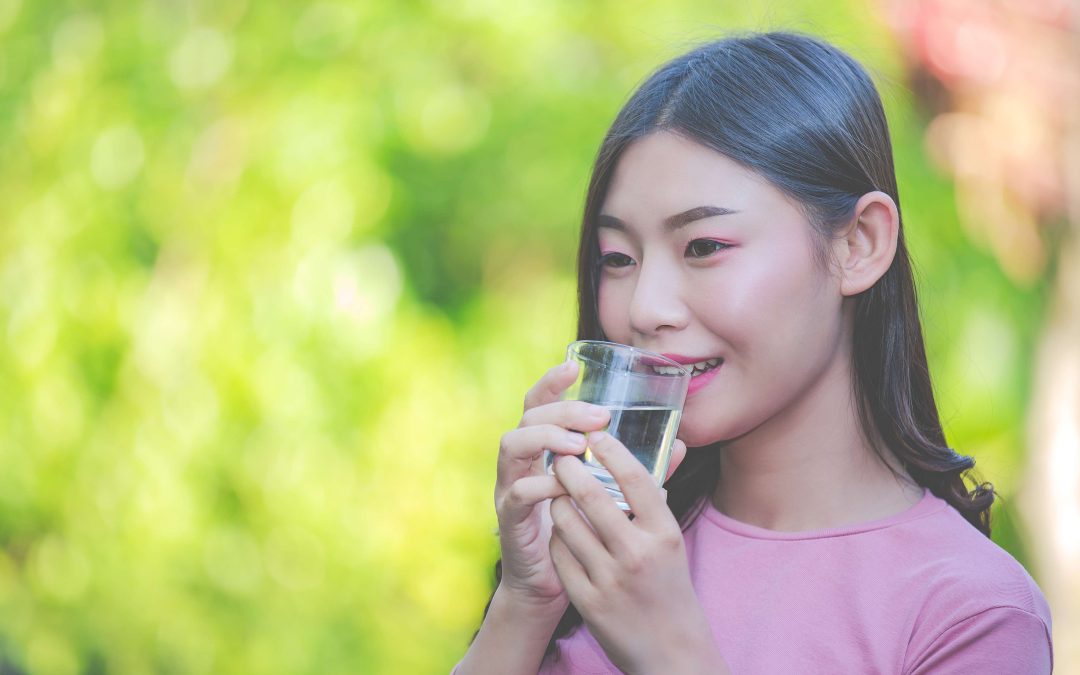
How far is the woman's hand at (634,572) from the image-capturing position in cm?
158

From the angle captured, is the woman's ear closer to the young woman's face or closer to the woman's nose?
the young woman's face

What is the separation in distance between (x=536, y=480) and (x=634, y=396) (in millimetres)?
193

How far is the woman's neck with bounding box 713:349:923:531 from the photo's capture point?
1.87 metres

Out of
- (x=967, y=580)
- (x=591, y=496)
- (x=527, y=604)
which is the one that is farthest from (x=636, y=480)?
(x=967, y=580)

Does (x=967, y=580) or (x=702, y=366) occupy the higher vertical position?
(x=702, y=366)

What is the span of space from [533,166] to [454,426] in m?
0.90

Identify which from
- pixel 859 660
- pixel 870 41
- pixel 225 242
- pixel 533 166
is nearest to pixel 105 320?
pixel 225 242

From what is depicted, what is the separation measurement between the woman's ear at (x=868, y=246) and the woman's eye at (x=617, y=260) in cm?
33

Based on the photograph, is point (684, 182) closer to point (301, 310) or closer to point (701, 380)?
point (701, 380)

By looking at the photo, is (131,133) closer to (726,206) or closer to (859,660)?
(726,206)

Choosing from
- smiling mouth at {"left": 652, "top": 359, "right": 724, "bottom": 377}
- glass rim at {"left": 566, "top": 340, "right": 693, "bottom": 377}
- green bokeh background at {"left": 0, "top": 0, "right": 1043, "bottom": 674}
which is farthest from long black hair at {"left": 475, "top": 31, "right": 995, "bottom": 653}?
green bokeh background at {"left": 0, "top": 0, "right": 1043, "bottom": 674}

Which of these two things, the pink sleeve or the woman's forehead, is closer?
the pink sleeve

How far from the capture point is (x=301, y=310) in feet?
12.0

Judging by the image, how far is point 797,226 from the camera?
1.78 metres
